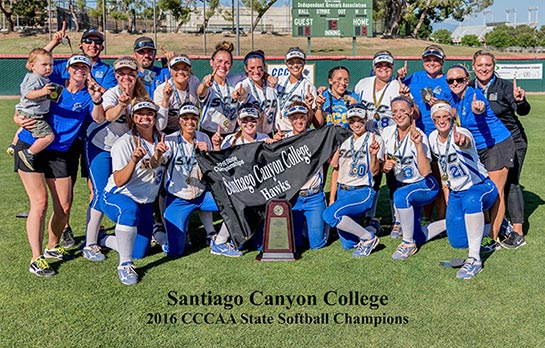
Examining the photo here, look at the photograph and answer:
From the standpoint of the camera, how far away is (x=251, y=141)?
5664 millimetres

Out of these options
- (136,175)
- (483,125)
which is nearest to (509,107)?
(483,125)

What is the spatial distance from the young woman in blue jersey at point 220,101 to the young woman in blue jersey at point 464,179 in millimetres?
2192

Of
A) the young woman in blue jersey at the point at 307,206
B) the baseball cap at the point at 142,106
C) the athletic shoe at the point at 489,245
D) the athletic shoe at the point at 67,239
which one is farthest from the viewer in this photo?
the athletic shoe at the point at 67,239

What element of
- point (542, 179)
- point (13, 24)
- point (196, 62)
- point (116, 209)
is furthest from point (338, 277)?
point (13, 24)

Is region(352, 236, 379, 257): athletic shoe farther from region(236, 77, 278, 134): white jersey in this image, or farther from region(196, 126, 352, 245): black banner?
A: region(236, 77, 278, 134): white jersey

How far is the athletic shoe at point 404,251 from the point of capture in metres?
5.31

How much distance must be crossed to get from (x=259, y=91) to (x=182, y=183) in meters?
1.44

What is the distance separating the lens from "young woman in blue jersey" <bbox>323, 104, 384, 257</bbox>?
17.9ft

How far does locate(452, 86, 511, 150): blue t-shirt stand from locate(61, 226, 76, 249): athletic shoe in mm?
4208

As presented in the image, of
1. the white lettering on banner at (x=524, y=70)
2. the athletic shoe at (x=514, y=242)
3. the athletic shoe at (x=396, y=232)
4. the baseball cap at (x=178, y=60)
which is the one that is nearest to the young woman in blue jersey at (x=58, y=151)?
the baseball cap at (x=178, y=60)

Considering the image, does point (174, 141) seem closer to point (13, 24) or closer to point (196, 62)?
point (196, 62)

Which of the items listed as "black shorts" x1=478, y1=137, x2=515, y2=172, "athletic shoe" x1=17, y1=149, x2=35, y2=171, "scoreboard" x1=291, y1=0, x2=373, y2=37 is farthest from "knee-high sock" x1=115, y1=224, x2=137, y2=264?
"scoreboard" x1=291, y1=0, x2=373, y2=37

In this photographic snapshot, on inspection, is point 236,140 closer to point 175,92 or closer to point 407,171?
point 175,92

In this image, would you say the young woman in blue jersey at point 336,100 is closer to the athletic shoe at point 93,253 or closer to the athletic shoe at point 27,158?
the athletic shoe at point 93,253
